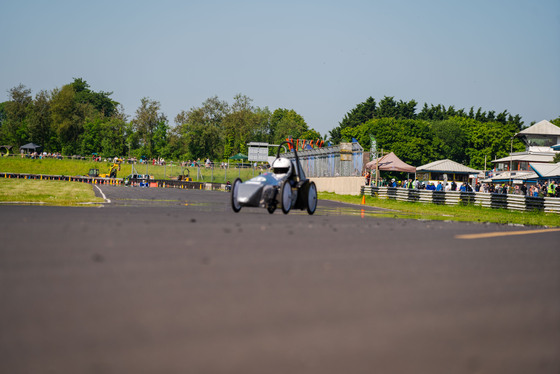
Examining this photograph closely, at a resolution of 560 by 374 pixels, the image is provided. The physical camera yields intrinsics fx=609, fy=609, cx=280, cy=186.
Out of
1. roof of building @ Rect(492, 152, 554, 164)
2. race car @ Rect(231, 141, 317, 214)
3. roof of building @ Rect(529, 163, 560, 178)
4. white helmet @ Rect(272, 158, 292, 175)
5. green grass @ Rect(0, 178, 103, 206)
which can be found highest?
roof of building @ Rect(492, 152, 554, 164)

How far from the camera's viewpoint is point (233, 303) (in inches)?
168

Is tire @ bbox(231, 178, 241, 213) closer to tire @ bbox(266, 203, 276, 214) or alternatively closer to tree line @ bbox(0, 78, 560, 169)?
tire @ bbox(266, 203, 276, 214)

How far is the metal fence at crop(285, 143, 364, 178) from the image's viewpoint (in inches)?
2156

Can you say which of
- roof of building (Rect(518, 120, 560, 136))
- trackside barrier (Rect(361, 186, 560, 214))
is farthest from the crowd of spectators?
roof of building (Rect(518, 120, 560, 136))

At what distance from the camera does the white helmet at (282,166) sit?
17.5m

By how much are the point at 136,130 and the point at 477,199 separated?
8907cm

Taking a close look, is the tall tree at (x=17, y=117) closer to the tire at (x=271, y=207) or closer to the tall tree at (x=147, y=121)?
the tall tree at (x=147, y=121)

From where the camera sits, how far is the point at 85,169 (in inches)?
3585

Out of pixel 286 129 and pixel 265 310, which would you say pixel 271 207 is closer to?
pixel 265 310

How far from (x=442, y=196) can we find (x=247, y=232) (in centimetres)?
2886

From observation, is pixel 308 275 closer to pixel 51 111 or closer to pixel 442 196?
pixel 442 196

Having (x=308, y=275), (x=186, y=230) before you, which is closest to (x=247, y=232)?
(x=186, y=230)

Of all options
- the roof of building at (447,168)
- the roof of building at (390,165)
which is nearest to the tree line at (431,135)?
the roof of building at (447,168)

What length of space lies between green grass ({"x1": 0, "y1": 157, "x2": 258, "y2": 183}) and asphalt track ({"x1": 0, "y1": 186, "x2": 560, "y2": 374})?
6750 centimetres
